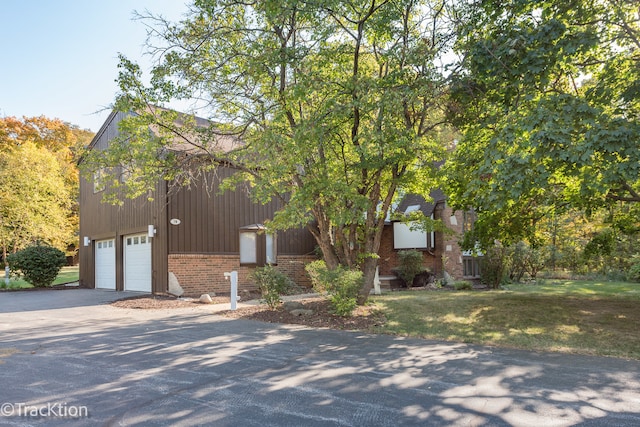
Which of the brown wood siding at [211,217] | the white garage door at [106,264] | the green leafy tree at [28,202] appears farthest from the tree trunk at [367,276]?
the green leafy tree at [28,202]

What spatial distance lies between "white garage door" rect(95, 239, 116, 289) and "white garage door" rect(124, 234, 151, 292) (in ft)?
4.06

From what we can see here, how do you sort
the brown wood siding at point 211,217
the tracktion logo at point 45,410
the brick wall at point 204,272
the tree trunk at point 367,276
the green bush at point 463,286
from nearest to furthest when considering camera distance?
1. the tracktion logo at point 45,410
2. the tree trunk at point 367,276
3. the brick wall at point 204,272
4. the brown wood siding at point 211,217
5. the green bush at point 463,286

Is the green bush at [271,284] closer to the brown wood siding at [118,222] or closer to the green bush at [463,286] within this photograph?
the brown wood siding at [118,222]

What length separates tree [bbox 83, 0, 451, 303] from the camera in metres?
7.95

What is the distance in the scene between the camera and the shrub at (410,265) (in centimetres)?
1573

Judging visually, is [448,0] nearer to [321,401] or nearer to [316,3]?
[316,3]

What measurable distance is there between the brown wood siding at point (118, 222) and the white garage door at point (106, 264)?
302 millimetres

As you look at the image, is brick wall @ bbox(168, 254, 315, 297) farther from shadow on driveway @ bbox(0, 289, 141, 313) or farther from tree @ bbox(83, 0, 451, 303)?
tree @ bbox(83, 0, 451, 303)

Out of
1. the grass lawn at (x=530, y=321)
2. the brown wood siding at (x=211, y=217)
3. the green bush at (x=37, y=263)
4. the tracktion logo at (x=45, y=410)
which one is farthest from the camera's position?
the green bush at (x=37, y=263)

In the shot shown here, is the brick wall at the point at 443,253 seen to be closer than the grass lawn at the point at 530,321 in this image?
No

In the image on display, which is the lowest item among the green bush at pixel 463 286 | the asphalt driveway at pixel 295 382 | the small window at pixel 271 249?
the green bush at pixel 463 286

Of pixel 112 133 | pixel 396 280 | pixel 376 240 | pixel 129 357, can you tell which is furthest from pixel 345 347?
pixel 112 133

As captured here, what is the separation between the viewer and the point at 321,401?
13.2 feet

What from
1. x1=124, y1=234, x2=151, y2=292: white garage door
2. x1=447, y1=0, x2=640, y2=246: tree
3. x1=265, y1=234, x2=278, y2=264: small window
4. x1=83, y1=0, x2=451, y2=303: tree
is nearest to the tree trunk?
x1=83, y1=0, x2=451, y2=303: tree
